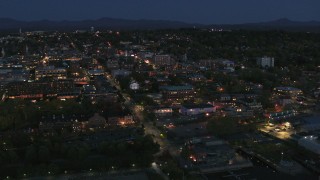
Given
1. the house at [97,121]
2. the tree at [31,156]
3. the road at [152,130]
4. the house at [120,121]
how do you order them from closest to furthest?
the tree at [31,156], the road at [152,130], the house at [97,121], the house at [120,121]

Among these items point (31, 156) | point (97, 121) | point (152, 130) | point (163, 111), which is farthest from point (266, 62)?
point (31, 156)

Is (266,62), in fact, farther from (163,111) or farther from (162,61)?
(163,111)

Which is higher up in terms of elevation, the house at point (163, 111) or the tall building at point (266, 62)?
the tall building at point (266, 62)

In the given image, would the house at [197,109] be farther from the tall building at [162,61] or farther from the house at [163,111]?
the tall building at [162,61]

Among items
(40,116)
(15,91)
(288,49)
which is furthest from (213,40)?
(40,116)

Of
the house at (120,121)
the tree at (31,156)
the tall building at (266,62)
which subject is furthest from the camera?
the tall building at (266,62)

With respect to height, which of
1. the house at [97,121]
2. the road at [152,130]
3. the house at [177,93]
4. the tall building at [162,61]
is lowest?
the road at [152,130]

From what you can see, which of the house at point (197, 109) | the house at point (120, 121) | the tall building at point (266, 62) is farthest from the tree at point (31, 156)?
the tall building at point (266, 62)

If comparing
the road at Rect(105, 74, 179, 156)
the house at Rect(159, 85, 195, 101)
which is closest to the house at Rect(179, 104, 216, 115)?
the road at Rect(105, 74, 179, 156)

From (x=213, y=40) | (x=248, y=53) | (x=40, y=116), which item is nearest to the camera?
(x=40, y=116)

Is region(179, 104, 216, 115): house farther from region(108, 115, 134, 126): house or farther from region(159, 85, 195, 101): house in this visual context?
region(108, 115, 134, 126): house

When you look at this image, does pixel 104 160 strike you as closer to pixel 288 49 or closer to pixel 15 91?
pixel 15 91
